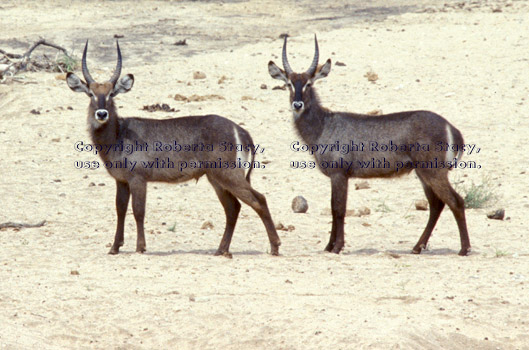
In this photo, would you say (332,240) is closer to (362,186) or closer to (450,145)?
(450,145)

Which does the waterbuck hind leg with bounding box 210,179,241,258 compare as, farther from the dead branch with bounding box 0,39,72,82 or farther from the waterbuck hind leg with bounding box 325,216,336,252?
the dead branch with bounding box 0,39,72,82

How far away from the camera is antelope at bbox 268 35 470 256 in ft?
31.2

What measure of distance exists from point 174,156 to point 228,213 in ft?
2.83

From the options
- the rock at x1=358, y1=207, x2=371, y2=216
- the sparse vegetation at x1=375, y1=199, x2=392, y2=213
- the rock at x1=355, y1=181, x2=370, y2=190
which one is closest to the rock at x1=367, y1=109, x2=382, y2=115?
the rock at x1=355, y1=181, x2=370, y2=190

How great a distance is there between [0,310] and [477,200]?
6.73 m

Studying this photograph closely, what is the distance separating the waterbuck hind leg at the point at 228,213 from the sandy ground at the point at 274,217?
0.67 ft

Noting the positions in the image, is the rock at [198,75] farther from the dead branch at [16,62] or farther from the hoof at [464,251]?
the hoof at [464,251]

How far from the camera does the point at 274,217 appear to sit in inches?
446

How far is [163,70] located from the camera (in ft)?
62.0

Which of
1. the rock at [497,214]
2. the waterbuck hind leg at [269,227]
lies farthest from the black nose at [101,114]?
the rock at [497,214]

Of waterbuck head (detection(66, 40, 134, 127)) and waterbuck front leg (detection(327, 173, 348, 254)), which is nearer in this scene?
waterbuck head (detection(66, 40, 134, 127))

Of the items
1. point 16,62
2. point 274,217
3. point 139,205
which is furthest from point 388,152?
point 16,62

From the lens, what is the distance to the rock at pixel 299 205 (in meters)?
11.5

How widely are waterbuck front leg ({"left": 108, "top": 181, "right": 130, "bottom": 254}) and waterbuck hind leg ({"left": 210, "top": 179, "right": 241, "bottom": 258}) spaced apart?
3.22 feet
